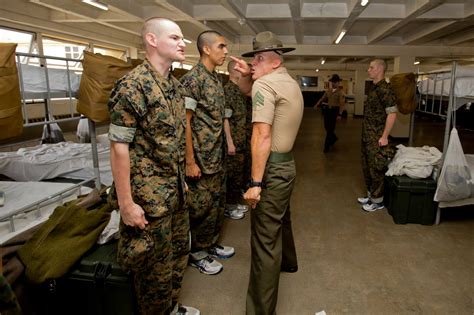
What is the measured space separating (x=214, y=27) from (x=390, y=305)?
6134 millimetres

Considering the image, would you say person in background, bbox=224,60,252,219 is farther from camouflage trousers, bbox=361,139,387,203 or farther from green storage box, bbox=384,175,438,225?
green storage box, bbox=384,175,438,225

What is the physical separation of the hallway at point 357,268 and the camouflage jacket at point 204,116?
2.90 ft

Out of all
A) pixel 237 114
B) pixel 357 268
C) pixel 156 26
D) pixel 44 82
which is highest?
pixel 156 26

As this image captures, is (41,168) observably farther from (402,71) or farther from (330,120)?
(402,71)

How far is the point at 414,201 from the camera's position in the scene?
136 inches

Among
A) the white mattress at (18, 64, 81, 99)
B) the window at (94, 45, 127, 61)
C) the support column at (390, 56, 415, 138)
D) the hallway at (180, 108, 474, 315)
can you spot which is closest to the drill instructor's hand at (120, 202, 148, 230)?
the hallway at (180, 108, 474, 315)

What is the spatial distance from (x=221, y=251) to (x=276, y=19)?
4521 millimetres

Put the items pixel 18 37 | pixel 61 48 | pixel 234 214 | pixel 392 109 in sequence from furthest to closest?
1. pixel 61 48
2. pixel 18 37
3. pixel 234 214
4. pixel 392 109

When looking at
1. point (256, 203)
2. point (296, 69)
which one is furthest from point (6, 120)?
point (296, 69)

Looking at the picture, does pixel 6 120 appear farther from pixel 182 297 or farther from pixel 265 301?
pixel 265 301

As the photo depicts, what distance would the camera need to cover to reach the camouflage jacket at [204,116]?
2449 millimetres

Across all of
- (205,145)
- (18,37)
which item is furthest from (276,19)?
(18,37)

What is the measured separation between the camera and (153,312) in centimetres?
180

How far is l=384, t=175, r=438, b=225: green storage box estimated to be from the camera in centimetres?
341
